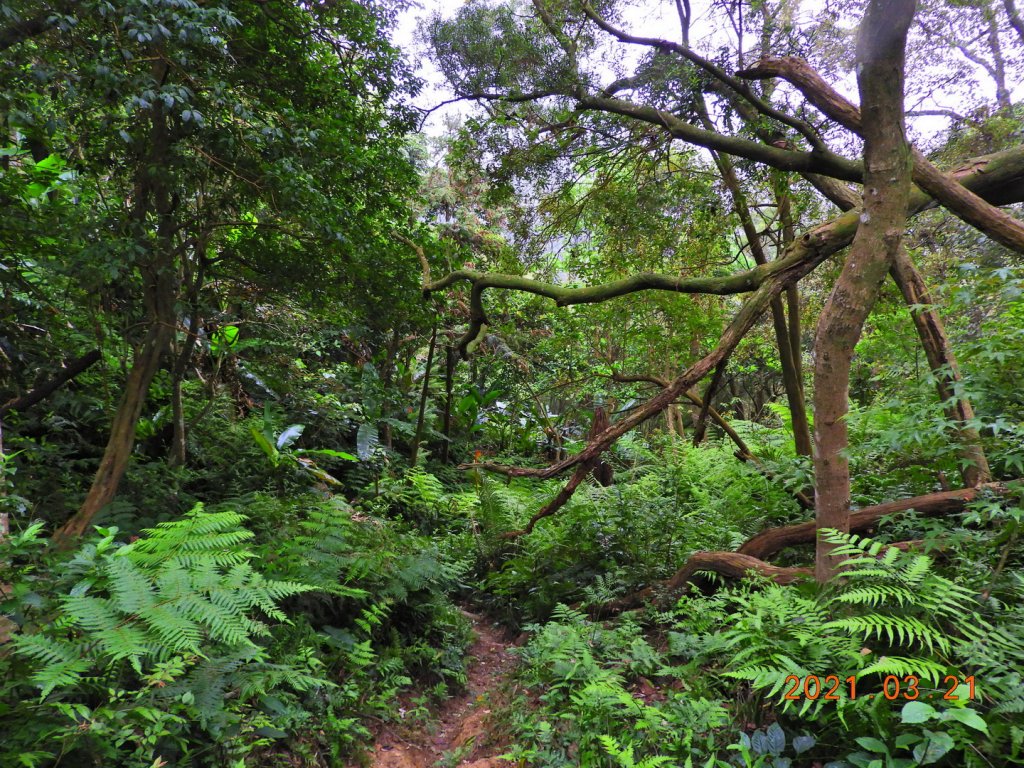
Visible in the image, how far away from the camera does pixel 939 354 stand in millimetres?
3566

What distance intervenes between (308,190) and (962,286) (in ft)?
12.6

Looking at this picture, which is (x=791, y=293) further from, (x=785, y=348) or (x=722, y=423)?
(x=722, y=423)

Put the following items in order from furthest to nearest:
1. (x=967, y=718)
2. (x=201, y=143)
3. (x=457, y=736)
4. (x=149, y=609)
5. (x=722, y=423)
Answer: (x=722, y=423)
(x=201, y=143)
(x=457, y=736)
(x=149, y=609)
(x=967, y=718)

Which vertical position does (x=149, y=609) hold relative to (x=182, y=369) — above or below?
below

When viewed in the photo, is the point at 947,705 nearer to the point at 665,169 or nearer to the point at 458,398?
the point at 665,169

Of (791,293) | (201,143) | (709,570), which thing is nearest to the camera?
(201,143)

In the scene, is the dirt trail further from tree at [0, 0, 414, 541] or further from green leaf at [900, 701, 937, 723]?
tree at [0, 0, 414, 541]

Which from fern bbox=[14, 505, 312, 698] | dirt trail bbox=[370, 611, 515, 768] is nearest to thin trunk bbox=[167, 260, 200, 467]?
fern bbox=[14, 505, 312, 698]

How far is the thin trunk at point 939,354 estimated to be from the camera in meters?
3.06

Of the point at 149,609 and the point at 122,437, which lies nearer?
the point at 149,609

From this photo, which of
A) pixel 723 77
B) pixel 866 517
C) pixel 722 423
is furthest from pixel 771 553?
pixel 723 77
